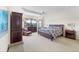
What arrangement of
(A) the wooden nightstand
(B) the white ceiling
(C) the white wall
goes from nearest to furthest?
(C) the white wall < (B) the white ceiling < (A) the wooden nightstand

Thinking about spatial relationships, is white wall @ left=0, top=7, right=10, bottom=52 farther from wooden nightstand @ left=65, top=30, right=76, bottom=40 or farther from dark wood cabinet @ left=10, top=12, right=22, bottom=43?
wooden nightstand @ left=65, top=30, right=76, bottom=40

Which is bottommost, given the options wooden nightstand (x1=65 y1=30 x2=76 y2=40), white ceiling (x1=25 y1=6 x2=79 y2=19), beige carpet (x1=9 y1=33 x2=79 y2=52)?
beige carpet (x1=9 y1=33 x2=79 y2=52)

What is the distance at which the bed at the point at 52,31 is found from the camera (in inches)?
97.9

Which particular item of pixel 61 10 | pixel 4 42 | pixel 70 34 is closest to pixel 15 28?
pixel 4 42

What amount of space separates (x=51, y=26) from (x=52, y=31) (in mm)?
142

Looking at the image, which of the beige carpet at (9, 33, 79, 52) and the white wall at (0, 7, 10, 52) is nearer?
the white wall at (0, 7, 10, 52)

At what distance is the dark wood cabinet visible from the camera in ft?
8.04

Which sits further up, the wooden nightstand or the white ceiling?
the white ceiling

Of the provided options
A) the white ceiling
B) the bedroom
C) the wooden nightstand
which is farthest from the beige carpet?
the white ceiling

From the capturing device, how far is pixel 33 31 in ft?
8.18

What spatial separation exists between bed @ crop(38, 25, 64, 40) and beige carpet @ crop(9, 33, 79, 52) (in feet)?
0.36

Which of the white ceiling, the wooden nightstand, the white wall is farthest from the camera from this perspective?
the wooden nightstand
